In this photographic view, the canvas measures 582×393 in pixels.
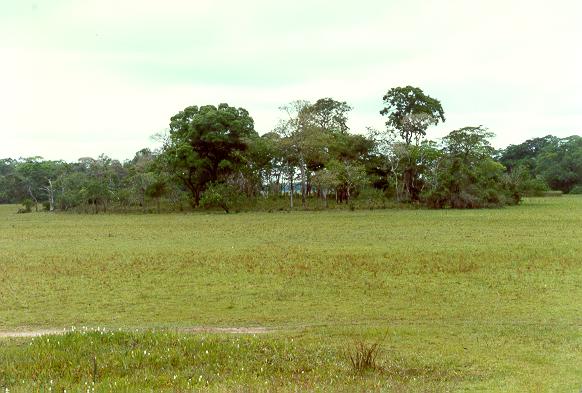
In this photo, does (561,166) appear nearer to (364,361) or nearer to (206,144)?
(206,144)

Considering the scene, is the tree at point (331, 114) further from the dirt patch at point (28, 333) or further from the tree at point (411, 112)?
the dirt patch at point (28, 333)

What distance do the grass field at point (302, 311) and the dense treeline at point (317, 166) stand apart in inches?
1000

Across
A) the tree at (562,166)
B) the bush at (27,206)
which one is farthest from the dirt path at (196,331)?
the tree at (562,166)

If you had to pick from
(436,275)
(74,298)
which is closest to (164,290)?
(74,298)

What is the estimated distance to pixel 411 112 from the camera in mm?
60531

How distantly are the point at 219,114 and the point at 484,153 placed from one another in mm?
26625

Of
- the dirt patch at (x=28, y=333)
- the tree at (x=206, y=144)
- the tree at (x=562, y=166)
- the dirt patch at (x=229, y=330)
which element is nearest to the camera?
the dirt patch at (x=28, y=333)

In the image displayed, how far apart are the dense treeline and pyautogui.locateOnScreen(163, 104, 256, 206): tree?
11cm

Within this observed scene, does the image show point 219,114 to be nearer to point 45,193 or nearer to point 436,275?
point 45,193

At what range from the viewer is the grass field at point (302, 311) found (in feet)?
23.8

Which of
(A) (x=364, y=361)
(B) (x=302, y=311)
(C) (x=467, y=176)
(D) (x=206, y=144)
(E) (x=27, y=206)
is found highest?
(D) (x=206, y=144)

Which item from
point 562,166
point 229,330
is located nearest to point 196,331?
point 229,330

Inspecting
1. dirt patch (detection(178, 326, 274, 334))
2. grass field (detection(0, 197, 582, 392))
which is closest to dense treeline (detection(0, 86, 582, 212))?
grass field (detection(0, 197, 582, 392))

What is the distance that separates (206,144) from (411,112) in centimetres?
2227
